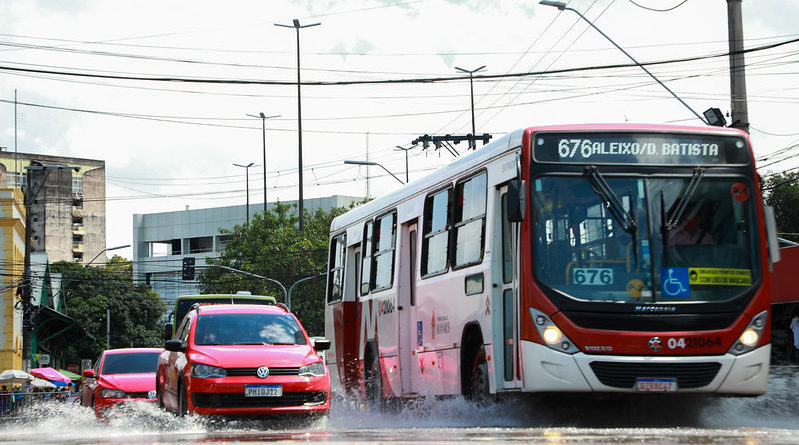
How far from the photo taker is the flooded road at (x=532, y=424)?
31.2 ft

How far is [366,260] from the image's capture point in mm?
18172

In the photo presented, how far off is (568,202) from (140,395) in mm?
10088

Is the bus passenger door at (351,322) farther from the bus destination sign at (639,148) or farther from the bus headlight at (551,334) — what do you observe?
the bus headlight at (551,334)

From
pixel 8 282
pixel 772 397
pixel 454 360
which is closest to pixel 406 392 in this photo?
pixel 454 360

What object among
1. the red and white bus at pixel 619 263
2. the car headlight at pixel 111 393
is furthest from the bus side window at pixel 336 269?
the red and white bus at pixel 619 263

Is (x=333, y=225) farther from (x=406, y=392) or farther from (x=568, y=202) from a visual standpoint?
(x=568, y=202)

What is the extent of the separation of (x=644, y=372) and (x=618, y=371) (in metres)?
0.24

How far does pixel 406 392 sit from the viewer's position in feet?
50.8

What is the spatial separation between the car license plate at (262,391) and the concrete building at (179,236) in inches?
3669

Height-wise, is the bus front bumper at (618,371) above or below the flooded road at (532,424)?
above

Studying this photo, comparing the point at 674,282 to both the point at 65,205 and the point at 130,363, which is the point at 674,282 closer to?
the point at 130,363

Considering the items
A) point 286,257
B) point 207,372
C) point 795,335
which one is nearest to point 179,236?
point 286,257

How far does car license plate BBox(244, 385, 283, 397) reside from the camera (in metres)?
13.5

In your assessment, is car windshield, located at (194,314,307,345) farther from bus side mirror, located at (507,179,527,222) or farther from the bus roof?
bus side mirror, located at (507,179,527,222)
